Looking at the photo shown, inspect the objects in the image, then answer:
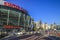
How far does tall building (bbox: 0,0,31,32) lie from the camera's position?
73600mm

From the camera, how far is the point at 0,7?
74500 mm

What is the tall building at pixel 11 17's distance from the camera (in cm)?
7360

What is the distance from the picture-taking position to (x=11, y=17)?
76.9 metres

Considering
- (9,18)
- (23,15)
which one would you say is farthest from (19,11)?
(9,18)

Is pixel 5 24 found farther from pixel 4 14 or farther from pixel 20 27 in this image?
pixel 20 27

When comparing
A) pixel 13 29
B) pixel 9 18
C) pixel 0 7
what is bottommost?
pixel 13 29

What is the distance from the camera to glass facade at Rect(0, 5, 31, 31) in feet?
241

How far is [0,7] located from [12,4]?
20.0 ft

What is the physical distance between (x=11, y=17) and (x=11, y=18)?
0.62 m

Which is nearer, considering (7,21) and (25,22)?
(7,21)

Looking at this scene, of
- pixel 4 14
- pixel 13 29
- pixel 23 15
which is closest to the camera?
pixel 4 14

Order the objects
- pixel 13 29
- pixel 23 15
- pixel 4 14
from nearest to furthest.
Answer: pixel 4 14 < pixel 13 29 < pixel 23 15

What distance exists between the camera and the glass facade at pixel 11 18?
73500 mm

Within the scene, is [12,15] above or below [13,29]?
above
